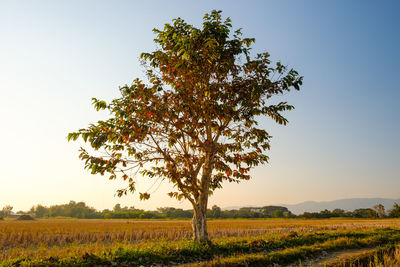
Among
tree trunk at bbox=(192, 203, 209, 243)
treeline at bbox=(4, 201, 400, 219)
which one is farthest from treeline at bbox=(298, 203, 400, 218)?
tree trunk at bbox=(192, 203, 209, 243)

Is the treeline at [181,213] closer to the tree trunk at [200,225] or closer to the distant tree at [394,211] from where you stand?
the distant tree at [394,211]

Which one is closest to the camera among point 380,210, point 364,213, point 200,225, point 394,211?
A: point 200,225

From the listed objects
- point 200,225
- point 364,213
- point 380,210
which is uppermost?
point 200,225

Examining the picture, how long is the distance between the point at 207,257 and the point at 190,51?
8.41 m

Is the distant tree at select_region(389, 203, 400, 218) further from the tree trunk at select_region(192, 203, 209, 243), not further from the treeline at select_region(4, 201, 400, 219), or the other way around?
the tree trunk at select_region(192, 203, 209, 243)

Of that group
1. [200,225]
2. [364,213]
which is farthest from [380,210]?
[200,225]

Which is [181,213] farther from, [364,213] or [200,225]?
[200,225]

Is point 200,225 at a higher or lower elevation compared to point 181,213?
higher

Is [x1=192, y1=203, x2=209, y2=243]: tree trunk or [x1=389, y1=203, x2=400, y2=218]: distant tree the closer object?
[x1=192, y1=203, x2=209, y2=243]: tree trunk

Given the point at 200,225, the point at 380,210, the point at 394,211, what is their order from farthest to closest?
1. the point at 380,210
2. the point at 394,211
3. the point at 200,225

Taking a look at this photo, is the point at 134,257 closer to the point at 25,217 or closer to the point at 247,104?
the point at 247,104

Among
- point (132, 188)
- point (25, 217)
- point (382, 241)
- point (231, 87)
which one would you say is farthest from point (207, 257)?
point (25, 217)

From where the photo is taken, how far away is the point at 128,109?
38.6ft

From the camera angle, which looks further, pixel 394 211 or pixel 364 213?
pixel 364 213
